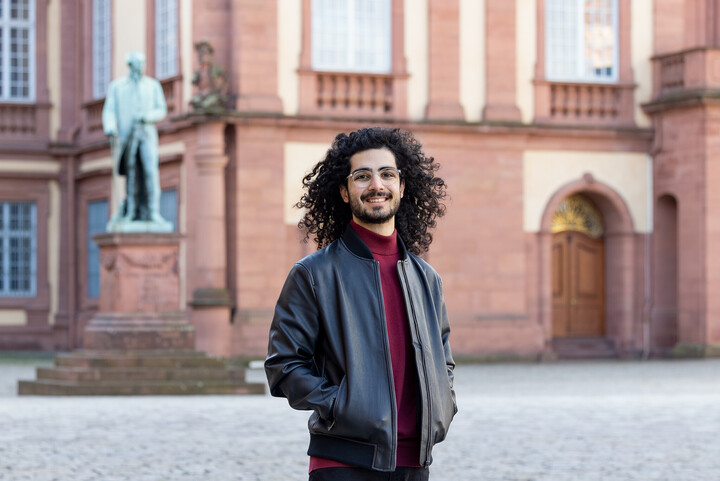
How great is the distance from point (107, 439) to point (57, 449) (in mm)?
→ 760

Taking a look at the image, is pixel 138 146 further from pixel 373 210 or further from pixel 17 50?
pixel 17 50

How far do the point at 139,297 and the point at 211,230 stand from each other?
6.89 m

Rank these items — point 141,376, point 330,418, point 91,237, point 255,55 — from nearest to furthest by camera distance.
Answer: point 330,418
point 141,376
point 255,55
point 91,237

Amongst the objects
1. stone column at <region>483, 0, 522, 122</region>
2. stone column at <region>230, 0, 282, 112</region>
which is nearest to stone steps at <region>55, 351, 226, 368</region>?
stone column at <region>230, 0, 282, 112</region>

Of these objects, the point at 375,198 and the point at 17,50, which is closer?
the point at 375,198

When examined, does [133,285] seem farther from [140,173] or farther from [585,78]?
[585,78]

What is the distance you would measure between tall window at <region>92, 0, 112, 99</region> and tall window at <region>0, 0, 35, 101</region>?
77.4 inches

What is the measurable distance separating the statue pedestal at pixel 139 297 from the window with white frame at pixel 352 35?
8.71 meters

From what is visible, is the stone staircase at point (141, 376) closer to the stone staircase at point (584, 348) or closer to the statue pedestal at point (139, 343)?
the statue pedestal at point (139, 343)

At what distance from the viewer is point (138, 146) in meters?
18.0

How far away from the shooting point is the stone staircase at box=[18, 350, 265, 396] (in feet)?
55.2

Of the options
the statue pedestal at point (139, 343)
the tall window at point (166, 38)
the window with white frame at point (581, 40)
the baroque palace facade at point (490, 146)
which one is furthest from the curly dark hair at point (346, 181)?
the window with white frame at point (581, 40)

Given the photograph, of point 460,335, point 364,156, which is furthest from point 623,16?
point 364,156

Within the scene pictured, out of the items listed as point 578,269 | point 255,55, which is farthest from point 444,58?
point 578,269
